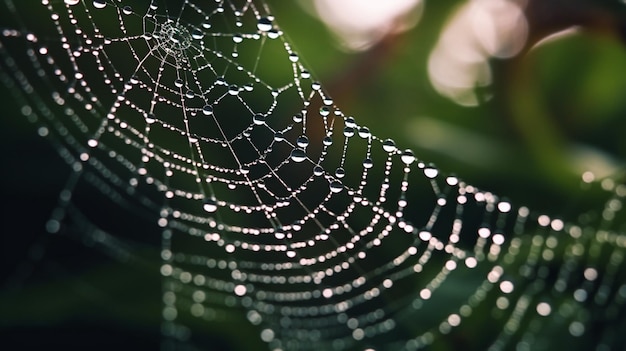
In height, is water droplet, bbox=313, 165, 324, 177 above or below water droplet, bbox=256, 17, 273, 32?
below

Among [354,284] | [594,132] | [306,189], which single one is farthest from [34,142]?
[594,132]

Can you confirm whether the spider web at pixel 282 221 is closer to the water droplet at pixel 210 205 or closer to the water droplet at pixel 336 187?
the water droplet at pixel 210 205

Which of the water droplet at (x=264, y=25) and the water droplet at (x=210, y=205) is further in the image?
the water droplet at (x=210, y=205)

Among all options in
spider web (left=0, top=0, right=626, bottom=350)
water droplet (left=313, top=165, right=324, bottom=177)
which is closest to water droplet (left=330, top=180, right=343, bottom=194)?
water droplet (left=313, top=165, right=324, bottom=177)

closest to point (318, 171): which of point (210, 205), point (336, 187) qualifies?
point (336, 187)

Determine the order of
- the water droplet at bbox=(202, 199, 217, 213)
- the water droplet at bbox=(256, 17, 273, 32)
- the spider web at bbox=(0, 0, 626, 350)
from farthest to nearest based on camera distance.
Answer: the spider web at bbox=(0, 0, 626, 350) < the water droplet at bbox=(202, 199, 217, 213) < the water droplet at bbox=(256, 17, 273, 32)

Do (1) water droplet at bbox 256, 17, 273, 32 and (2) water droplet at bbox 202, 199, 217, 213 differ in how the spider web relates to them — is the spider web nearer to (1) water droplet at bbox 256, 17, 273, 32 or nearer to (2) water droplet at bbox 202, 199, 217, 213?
(2) water droplet at bbox 202, 199, 217, 213

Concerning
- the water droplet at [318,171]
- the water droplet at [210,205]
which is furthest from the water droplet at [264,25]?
the water droplet at [210,205]
